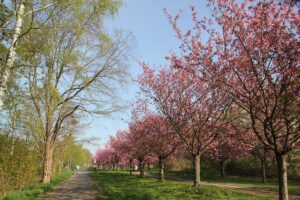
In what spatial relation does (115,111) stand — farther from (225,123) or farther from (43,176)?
(225,123)

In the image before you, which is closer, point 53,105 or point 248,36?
point 248,36

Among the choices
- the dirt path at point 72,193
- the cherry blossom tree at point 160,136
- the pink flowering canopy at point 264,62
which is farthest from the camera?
the cherry blossom tree at point 160,136

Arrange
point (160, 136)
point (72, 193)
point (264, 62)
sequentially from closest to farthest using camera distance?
point (264, 62) < point (72, 193) < point (160, 136)

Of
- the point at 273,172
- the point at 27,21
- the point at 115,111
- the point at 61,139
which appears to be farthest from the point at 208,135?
the point at 61,139

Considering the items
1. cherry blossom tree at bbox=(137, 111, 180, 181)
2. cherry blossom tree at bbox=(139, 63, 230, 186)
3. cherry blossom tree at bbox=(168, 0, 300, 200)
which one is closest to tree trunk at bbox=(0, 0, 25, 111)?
cherry blossom tree at bbox=(168, 0, 300, 200)

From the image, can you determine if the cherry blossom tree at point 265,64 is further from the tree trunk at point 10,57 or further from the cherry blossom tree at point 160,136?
the cherry blossom tree at point 160,136

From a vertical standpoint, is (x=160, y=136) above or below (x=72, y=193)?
above

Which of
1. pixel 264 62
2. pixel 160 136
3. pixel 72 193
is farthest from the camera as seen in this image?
pixel 160 136

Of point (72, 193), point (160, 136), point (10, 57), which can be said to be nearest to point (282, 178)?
point (10, 57)

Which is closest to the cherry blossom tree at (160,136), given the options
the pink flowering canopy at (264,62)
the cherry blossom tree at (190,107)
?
the cherry blossom tree at (190,107)

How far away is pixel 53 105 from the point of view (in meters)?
21.0

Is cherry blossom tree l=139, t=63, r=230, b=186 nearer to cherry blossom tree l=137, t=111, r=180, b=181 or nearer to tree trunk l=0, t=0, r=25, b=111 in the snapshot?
cherry blossom tree l=137, t=111, r=180, b=181

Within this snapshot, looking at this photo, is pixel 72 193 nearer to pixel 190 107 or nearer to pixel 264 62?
pixel 190 107

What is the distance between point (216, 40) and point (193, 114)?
336 inches
